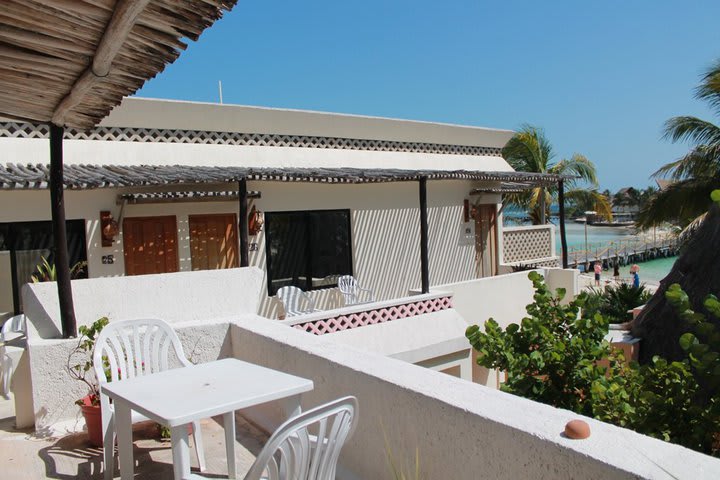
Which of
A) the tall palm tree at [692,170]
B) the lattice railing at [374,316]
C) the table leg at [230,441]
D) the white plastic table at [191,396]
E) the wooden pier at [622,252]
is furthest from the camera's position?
the wooden pier at [622,252]

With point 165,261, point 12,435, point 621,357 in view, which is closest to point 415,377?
point 621,357

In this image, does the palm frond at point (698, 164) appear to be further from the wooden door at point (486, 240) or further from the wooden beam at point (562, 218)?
the wooden door at point (486, 240)

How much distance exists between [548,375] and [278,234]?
7.91m

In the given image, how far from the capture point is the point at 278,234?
36.0ft

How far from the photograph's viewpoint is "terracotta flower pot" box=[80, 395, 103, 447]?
3854 millimetres

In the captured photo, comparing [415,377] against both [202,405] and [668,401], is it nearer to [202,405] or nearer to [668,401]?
[202,405]

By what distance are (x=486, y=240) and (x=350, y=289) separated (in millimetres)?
5353

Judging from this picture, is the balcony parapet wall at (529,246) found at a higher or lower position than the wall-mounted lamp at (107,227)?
lower

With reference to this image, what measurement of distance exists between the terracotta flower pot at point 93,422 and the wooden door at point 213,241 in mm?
6318

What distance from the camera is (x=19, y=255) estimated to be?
845 cm

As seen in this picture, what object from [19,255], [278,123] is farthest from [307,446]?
[278,123]

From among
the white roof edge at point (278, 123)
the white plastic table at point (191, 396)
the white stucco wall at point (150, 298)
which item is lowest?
the white plastic table at point (191, 396)

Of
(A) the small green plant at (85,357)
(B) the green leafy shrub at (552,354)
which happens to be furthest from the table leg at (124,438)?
(B) the green leafy shrub at (552,354)

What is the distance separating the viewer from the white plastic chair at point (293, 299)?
33.3 feet
